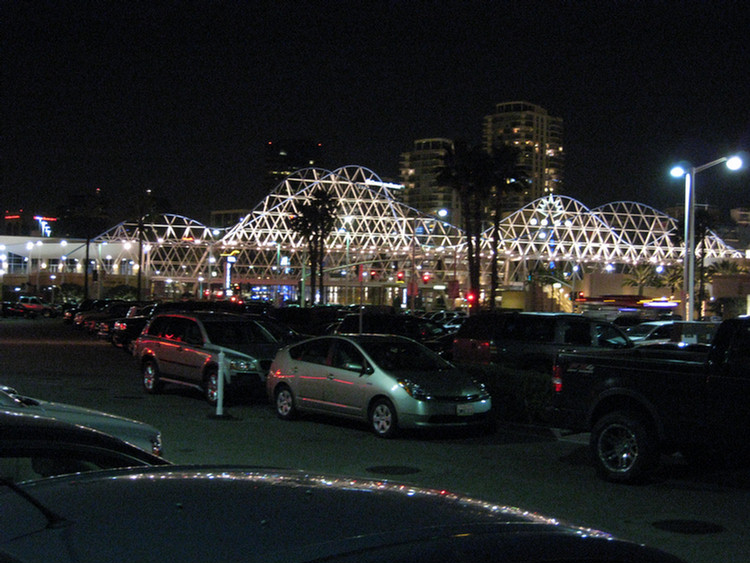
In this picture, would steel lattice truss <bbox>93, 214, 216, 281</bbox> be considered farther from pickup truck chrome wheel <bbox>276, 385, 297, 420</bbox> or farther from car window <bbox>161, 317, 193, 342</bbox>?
pickup truck chrome wheel <bbox>276, 385, 297, 420</bbox>

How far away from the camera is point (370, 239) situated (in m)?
148

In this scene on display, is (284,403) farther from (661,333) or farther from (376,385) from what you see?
(661,333)

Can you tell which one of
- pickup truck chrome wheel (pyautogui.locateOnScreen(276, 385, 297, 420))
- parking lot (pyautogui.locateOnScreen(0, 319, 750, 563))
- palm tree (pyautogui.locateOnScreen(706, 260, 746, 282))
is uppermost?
palm tree (pyautogui.locateOnScreen(706, 260, 746, 282))

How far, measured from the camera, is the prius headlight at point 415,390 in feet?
42.8

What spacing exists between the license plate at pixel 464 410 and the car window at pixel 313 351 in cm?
265

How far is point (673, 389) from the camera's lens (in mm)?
9570

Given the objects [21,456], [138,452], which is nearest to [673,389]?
[138,452]

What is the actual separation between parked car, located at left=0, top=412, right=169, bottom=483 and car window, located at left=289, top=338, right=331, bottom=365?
33.7 feet

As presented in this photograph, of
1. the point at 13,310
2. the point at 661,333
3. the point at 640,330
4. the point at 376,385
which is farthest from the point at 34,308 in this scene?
the point at 376,385

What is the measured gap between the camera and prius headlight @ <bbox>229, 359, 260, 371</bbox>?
17266 millimetres

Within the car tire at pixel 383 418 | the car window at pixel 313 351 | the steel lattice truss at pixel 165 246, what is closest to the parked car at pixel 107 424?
the car tire at pixel 383 418

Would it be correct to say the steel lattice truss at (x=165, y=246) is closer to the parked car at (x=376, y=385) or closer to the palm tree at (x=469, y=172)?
the palm tree at (x=469, y=172)

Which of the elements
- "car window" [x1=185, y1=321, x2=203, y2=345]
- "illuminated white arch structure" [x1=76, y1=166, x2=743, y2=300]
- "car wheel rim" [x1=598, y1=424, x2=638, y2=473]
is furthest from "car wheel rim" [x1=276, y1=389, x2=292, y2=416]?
"illuminated white arch structure" [x1=76, y1=166, x2=743, y2=300]

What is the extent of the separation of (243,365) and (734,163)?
14.2m
